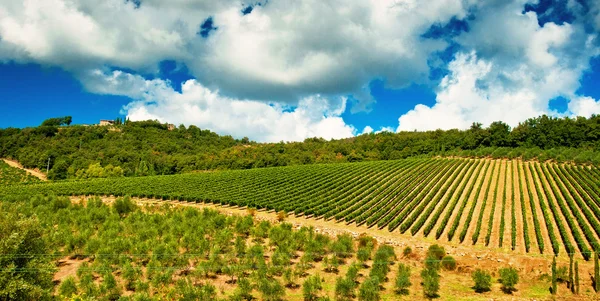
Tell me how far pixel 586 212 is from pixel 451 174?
2204 centimetres

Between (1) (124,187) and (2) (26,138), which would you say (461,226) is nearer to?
(1) (124,187)

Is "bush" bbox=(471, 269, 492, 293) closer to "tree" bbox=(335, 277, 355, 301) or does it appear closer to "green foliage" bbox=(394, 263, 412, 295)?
"green foliage" bbox=(394, 263, 412, 295)

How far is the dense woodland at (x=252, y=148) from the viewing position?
2901 inches

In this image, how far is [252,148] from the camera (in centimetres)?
10356

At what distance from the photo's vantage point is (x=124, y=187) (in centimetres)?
5622

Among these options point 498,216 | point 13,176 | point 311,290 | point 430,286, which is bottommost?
point 311,290

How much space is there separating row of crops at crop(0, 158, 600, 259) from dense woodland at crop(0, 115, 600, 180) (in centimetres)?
1596

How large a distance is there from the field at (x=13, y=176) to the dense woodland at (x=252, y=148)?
4844 millimetres

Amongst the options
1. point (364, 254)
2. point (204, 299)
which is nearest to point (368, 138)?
point (364, 254)

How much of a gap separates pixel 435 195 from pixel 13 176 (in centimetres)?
8654

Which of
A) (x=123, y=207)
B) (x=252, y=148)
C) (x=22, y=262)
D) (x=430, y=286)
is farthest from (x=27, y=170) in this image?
(x=430, y=286)

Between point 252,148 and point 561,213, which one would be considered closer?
point 561,213

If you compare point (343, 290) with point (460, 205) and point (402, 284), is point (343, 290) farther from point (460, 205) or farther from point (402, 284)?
point (460, 205)

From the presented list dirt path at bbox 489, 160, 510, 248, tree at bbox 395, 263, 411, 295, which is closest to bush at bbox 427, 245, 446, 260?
dirt path at bbox 489, 160, 510, 248
